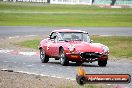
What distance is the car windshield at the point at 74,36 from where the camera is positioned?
21625mm

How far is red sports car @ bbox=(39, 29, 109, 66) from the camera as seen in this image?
20125mm

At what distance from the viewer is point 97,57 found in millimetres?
20188

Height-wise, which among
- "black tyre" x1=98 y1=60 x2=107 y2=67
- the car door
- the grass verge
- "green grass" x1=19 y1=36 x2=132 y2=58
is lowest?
"green grass" x1=19 y1=36 x2=132 y2=58

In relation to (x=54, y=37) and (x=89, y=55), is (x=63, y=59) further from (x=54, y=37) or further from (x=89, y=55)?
(x=54, y=37)

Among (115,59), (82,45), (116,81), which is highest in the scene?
(116,81)

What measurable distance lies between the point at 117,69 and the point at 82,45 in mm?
2096

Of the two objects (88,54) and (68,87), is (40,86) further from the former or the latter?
(88,54)

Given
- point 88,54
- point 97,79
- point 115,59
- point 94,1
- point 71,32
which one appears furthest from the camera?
point 94,1

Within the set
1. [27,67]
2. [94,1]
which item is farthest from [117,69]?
[94,1]

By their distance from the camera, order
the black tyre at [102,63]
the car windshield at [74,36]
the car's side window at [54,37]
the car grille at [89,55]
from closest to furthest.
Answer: the car grille at [89,55]
the black tyre at [102,63]
the car windshield at [74,36]
the car's side window at [54,37]

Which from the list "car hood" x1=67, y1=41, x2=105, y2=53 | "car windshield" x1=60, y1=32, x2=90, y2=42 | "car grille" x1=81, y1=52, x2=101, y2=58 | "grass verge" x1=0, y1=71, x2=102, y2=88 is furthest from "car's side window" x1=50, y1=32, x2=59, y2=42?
"grass verge" x1=0, y1=71, x2=102, y2=88

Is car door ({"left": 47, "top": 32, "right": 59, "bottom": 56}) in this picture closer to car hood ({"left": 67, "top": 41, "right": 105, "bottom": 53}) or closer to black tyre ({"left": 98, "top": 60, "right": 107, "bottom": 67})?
car hood ({"left": 67, "top": 41, "right": 105, "bottom": 53})

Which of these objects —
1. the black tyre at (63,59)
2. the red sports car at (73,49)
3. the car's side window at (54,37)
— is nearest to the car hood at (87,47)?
the red sports car at (73,49)

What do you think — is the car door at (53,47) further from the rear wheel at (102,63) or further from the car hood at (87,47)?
the rear wheel at (102,63)
